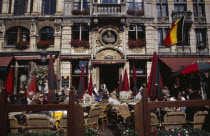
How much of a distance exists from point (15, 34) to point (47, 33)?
329 cm

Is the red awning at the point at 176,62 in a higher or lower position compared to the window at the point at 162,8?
lower

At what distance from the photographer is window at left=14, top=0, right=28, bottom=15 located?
14720 mm

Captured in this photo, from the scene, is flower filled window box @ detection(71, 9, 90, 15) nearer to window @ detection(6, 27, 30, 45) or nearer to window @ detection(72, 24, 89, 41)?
window @ detection(72, 24, 89, 41)

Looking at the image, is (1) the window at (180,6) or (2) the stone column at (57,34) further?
(1) the window at (180,6)

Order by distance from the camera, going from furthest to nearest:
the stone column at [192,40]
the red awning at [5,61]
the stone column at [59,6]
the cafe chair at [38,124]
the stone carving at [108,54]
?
the stone column at [59,6], the stone column at [192,40], the stone carving at [108,54], the red awning at [5,61], the cafe chair at [38,124]

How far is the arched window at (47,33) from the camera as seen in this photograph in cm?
1424

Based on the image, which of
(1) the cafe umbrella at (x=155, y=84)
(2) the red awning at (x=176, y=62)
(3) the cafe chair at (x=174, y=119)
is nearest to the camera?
(3) the cafe chair at (x=174, y=119)

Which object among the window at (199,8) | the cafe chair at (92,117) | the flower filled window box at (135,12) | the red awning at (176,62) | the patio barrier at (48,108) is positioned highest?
the window at (199,8)

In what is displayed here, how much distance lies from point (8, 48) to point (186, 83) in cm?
1729

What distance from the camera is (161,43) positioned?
1444 cm

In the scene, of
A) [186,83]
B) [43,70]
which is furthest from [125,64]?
[43,70]

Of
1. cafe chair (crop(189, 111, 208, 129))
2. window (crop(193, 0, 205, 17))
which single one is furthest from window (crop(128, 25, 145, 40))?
cafe chair (crop(189, 111, 208, 129))

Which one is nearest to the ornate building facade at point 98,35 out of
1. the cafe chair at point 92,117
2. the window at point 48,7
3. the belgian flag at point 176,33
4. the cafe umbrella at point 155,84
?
the window at point 48,7

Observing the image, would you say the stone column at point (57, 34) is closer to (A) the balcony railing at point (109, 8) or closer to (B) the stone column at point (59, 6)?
(B) the stone column at point (59, 6)
